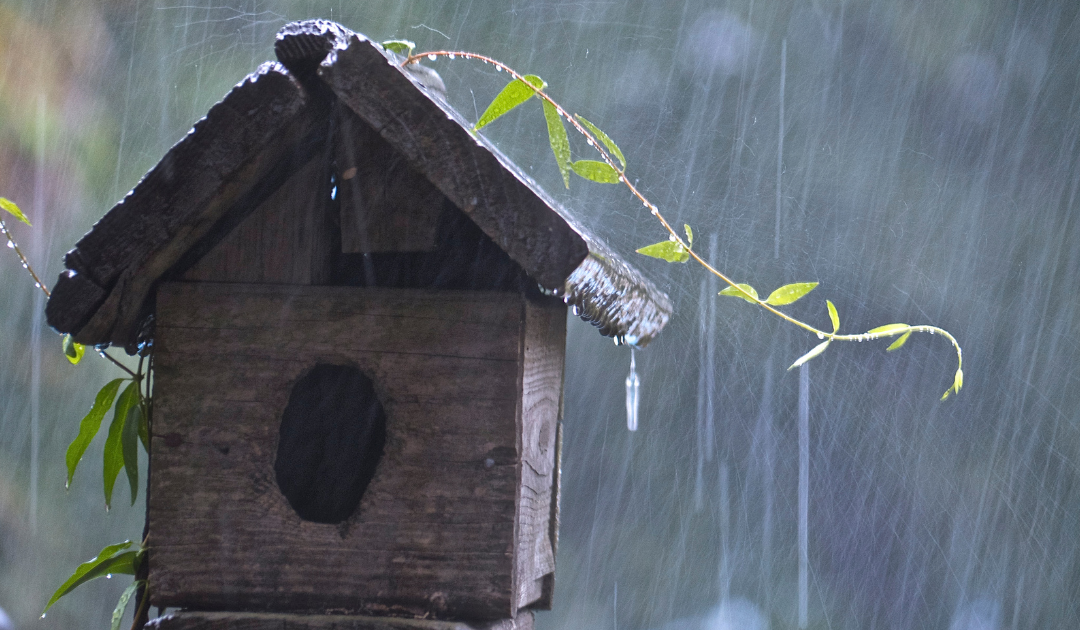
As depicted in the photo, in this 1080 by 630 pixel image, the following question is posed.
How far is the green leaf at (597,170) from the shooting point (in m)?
0.77

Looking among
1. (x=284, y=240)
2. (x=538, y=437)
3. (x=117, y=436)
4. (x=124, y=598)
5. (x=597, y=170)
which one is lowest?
(x=124, y=598)

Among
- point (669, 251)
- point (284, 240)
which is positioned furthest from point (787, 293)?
point (284, 240)

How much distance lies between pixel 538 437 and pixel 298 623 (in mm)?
253

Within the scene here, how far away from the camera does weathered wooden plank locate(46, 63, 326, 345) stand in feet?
2.03

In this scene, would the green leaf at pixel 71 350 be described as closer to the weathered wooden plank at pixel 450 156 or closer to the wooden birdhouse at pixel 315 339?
the wooden birdhouse at pixel 315 339

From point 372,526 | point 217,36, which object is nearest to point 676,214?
point 217,36

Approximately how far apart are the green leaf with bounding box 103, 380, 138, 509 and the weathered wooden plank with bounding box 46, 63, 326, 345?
19cm

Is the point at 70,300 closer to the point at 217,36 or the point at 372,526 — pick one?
the point at 372,526

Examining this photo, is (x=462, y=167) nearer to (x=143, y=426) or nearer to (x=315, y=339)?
(x=315, y=339)

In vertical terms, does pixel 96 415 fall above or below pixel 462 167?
below

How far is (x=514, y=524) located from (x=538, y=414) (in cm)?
12

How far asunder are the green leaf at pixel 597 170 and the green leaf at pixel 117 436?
0.50m

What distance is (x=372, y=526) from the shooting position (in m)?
0.68

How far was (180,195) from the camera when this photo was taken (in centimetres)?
64
